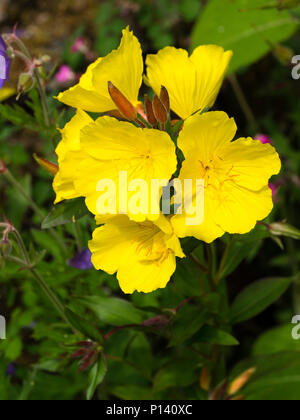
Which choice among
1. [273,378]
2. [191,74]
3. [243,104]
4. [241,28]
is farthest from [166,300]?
[241,28]

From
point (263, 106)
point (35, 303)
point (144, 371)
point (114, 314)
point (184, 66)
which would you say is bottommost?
point (144, 371)

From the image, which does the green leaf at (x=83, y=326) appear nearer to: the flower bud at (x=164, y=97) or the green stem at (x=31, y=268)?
the green stem at (x=31, y=268)

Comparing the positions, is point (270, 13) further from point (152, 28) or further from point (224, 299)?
point (224, 299)

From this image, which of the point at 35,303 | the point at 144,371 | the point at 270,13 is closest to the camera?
the point at 144,371

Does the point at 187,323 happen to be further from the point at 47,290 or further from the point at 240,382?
the point at 47,290

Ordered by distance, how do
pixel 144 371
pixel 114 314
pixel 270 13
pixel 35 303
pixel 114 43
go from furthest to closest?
pixel 114 43 < pixel 270 13 < pixel 35 303 < pixel 144 371 < pixel 114 314

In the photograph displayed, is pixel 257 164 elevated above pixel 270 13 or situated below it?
below

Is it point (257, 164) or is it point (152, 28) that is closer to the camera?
point (257, 164)

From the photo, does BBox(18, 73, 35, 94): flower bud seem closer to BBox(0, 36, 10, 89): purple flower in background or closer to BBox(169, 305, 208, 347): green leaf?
BBox(0, 36, 10, 89): purple flower in background

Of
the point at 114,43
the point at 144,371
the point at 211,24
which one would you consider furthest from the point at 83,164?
the point at 114,43
